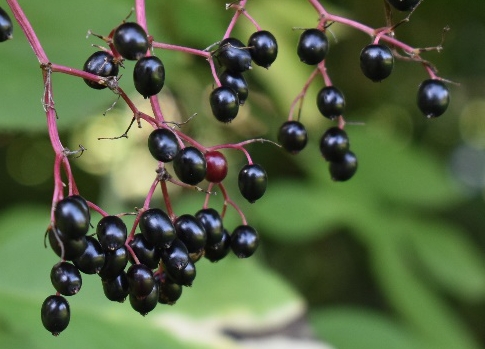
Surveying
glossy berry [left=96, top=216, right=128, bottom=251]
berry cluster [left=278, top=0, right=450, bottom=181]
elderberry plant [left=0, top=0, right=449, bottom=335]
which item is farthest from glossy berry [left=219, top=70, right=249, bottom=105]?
glossy berry [left=96, top=216, right=128, bottom=251]

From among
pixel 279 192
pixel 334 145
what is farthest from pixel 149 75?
pixel 279 192

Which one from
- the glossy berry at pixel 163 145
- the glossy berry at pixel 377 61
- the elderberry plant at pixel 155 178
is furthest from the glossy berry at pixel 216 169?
the glossy berry at pixel 377 61

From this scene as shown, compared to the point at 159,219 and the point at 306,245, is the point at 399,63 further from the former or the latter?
the point at 159,219

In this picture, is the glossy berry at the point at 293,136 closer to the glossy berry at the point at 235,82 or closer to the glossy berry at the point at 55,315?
the glossy berry at the point at 235,82

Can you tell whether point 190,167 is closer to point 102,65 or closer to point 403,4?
point 102,65

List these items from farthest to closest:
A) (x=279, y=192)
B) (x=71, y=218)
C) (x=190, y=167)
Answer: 1. (x=279, y=192)
2. (x=190, y=167)
3. (x=71, y=218)
